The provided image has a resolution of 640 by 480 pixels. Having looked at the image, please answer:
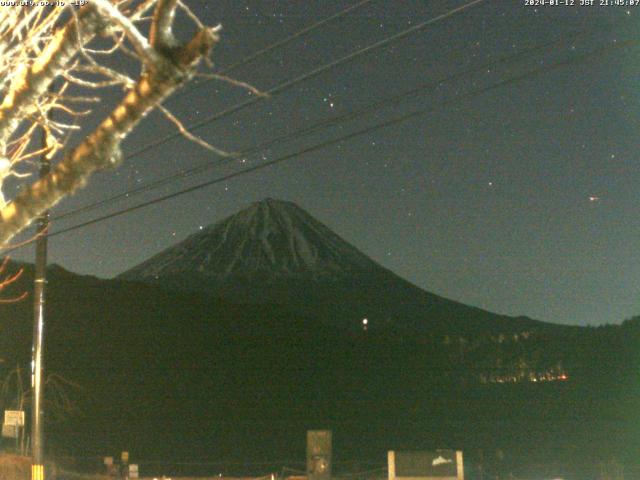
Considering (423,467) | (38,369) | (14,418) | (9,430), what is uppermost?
(38,369)

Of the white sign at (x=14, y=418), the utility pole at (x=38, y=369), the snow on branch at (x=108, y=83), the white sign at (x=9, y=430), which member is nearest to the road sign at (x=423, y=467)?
the utility pole at (x=38, y=369)

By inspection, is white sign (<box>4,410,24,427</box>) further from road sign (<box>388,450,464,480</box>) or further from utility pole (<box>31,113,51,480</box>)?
road sign (<box>388,450,464,480</box>)

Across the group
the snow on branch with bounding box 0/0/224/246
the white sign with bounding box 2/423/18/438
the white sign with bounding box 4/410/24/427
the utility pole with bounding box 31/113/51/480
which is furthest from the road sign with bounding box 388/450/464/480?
the snow on branch with bounding box 0/0/224/246

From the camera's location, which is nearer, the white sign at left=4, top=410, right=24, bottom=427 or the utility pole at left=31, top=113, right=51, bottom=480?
the utility pole at left=31, top=113, right=51, bottom=480

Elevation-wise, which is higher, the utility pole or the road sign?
the utility pole

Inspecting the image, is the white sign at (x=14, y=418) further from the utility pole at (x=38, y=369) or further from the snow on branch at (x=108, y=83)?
the snow on branch at (x=108, y=83)

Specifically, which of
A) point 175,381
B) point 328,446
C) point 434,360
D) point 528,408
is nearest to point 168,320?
point 175,381

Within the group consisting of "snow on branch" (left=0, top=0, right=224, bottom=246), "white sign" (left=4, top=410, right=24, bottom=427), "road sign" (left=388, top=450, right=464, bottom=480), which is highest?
"snow on branch" (left=0, top=0, right=224, bottom=246)

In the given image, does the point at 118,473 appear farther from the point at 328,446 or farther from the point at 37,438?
the point at 37,438

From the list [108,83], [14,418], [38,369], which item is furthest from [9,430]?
[108,83]

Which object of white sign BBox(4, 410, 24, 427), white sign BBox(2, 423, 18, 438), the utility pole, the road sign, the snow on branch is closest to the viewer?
the snow on branch

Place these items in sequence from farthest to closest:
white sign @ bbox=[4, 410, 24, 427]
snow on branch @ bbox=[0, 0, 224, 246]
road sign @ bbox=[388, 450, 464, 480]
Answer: white sign @ bbox=[4, 410, 24, 427]
road sign @ bbox=[388, 450, 464, 480]
snow on branch @ bbox=[0, 0, 224, 246]

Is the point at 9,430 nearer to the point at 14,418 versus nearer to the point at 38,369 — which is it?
the point at 14,418
